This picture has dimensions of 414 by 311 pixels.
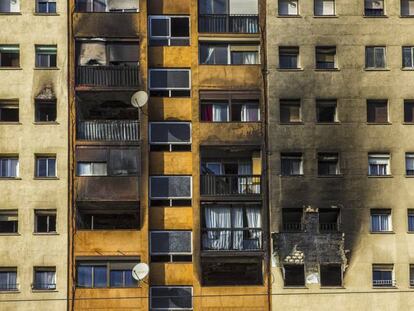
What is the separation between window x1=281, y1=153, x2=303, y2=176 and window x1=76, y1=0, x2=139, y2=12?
1087 centimetres

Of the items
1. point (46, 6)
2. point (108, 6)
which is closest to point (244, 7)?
point (108, 6)

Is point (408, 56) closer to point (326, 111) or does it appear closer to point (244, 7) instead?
point (326, 111)

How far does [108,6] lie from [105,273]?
45.1 feet

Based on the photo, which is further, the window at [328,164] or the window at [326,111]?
the window at [326,111]

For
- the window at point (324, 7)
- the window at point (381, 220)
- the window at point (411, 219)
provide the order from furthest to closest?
the window at point (324, 7), the window at point (411, 219), the window at point (381, 220)

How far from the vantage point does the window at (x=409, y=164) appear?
4959cm

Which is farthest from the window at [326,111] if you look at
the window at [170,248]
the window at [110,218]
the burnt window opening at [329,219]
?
the window at [110,218]

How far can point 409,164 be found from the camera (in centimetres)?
4975

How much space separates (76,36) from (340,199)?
15.8m

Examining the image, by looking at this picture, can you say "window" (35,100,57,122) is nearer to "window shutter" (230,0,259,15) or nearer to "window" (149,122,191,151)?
"window" (149,122,191,151)

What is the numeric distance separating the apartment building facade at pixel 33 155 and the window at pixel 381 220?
15.4 m

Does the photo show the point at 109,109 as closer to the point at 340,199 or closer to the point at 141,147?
the point at 141,147

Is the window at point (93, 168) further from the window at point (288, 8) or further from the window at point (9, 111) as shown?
the window at point (288, 8)

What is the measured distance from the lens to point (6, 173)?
160 feet
